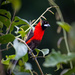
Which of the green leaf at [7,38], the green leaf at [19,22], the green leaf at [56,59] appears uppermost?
the green leaf at [19,22]

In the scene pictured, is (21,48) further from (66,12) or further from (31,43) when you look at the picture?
(66,12)

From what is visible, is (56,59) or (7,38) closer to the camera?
(56,59)

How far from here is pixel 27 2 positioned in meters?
7.26

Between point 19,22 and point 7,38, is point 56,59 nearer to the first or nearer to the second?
point 7,38

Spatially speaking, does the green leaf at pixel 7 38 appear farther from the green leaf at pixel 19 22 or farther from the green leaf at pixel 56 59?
the green leaf at pixel 56 59

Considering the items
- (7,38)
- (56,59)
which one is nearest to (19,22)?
(7,38)

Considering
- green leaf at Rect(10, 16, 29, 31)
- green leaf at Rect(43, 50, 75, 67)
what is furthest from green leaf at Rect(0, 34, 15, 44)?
green leaf at Rect(43, 50, 75, 67)

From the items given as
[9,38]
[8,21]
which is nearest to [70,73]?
[9,38]

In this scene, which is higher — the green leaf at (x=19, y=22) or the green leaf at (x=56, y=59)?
the green leaf at (x=19, y=22)

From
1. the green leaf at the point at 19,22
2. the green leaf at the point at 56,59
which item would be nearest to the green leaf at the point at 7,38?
the green leaf at the point at 19,22

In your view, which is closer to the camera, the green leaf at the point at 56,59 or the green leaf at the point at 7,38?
the green leaf at the point at 56,59

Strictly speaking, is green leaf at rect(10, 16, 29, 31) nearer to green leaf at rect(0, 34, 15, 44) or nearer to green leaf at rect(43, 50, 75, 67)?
green leaf at rect(0, 34, 15, 44)

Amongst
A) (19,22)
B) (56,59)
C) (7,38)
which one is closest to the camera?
(56,59)

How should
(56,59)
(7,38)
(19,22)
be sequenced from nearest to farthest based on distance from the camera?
(56,59), (7,38), (19,22)
